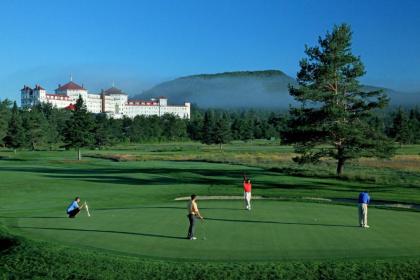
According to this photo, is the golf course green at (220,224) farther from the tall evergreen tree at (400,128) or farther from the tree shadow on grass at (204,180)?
the tall evergreen tree at (400,128)

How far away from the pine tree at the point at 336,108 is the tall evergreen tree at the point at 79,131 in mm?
44071

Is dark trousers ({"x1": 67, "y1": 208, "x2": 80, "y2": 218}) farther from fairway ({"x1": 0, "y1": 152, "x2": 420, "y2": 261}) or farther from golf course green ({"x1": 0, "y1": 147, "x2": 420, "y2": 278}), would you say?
golf course green ({"x1": 0, "y1": 147, "x2": 420, "y2": 278})

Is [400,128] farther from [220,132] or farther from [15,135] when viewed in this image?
[15,135]

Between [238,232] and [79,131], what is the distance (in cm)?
7320

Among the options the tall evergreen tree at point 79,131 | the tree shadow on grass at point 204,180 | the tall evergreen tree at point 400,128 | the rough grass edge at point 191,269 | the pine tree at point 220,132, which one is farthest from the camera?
the tall evergreen tree at point 400,128

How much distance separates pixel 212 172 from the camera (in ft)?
207

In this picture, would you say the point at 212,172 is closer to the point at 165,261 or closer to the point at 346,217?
the point at 346,217

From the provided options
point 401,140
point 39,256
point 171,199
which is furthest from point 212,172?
point 401,140

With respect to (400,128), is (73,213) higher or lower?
lower

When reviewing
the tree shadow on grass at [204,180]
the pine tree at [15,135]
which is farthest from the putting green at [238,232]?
the pine tree at [15,135]

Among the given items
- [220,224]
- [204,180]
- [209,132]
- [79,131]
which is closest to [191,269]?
[220,224]

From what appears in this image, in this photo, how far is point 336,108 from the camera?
181 ft

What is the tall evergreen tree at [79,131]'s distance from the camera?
90375mm

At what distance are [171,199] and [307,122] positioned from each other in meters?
25.4
